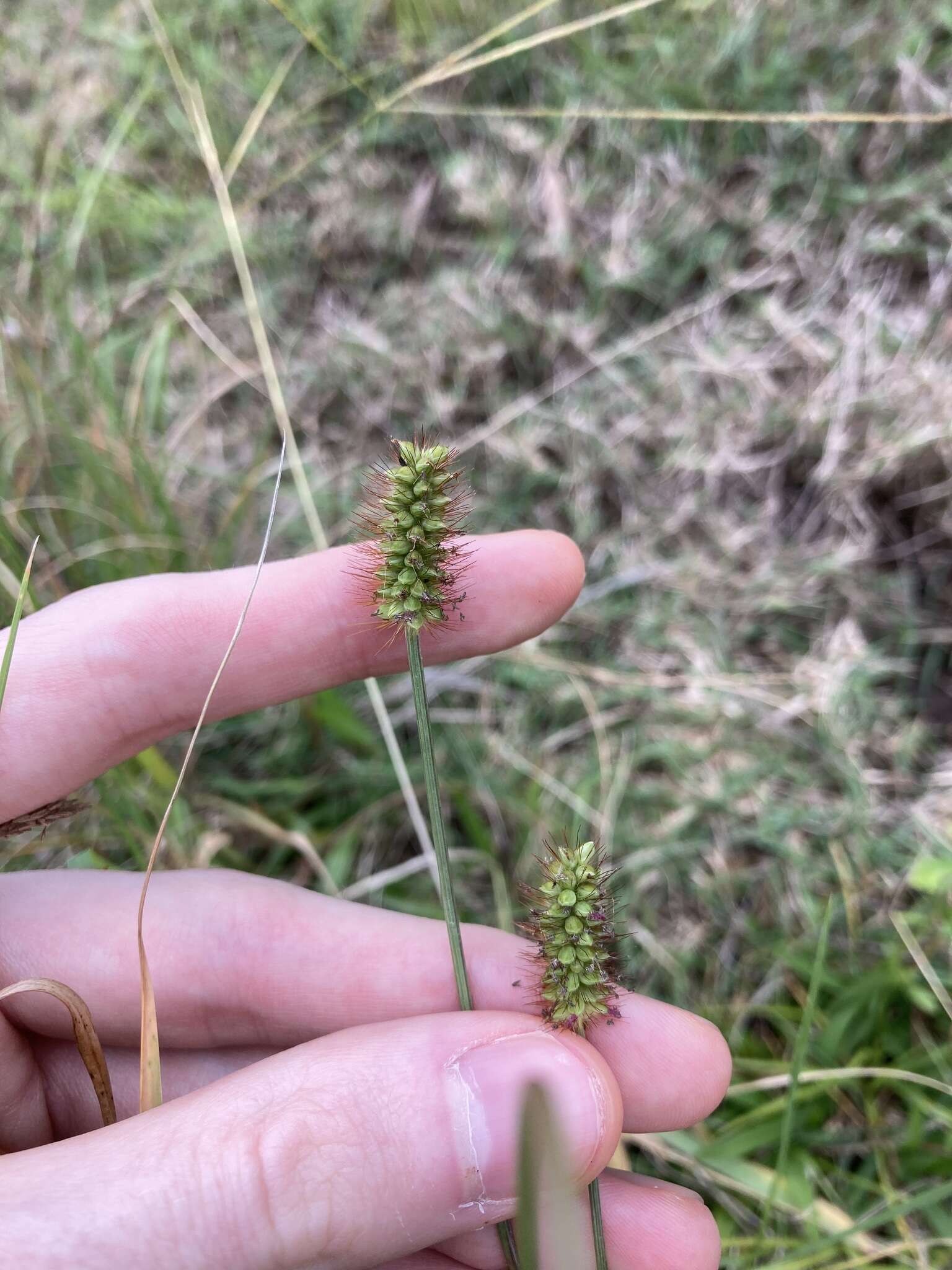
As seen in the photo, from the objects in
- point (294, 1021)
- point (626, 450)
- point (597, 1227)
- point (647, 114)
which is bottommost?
point (597, 1227)

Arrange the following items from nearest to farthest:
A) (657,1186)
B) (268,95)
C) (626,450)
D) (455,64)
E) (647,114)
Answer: (657,1186)
(647,114)
(626,450)
(455,64)
(268,95)

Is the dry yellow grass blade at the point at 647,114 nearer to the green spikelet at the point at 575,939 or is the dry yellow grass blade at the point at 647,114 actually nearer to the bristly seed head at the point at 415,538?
the bristly seed head at the point at 415,538

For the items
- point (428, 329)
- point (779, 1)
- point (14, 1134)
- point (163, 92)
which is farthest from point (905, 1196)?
point (163, 92)

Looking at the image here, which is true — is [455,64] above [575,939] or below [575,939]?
above

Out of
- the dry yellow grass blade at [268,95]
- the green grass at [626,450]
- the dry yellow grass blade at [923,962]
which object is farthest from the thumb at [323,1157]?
the dry yellow grass blade at [268,95]

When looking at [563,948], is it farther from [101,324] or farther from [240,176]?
[240,176]

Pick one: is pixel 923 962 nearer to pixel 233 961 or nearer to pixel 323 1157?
pixel 323 1157

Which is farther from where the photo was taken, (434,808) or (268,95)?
(268,95)

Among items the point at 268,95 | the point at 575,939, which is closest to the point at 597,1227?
the point at 575,939

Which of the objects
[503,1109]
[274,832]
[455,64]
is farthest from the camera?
[455,64]
